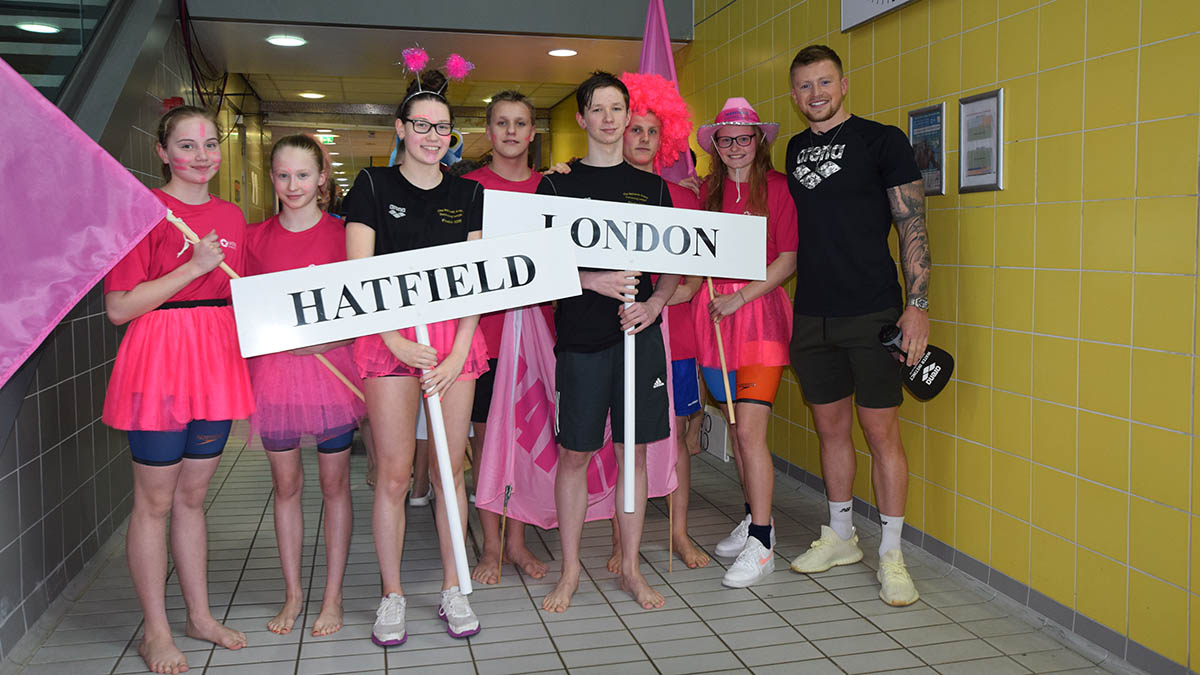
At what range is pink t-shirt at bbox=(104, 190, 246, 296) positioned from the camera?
2291mm

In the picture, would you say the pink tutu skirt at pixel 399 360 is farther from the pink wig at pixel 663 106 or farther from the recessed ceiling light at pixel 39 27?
the recessed ceiling light at pixel 39 27

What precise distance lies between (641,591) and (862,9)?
2359 mm

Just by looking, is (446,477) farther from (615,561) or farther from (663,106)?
(663,106)

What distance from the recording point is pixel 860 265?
2.96 metres

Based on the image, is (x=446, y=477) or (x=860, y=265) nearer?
(x=446, y=477)

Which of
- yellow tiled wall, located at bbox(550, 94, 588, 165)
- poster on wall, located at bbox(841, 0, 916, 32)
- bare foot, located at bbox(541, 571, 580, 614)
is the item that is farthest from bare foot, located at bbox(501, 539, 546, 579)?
yellow tiled wall, located at bbox(550, 94, 588, 165)

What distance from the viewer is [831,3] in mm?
3891

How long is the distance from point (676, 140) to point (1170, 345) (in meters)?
1.75

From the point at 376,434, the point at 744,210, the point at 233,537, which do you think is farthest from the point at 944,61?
the point at 233,537

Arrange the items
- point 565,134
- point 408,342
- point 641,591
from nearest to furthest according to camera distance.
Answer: point 408,342 → point 641,591 → point 565,134

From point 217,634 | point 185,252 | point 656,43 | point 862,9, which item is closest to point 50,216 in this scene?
point 185,252

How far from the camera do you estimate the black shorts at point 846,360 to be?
2.96 metres

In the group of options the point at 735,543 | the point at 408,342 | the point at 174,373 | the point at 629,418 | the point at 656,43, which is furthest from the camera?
the point at 656,43

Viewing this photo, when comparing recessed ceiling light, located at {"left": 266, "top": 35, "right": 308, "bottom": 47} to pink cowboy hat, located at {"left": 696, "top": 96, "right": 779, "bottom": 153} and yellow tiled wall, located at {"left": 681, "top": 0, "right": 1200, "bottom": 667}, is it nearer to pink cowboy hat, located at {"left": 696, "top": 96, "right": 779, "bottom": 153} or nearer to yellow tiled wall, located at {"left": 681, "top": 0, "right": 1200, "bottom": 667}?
pink cowboy hat, located at {"left": 696, "top": 96, "right": 779, "bottom": 153}
